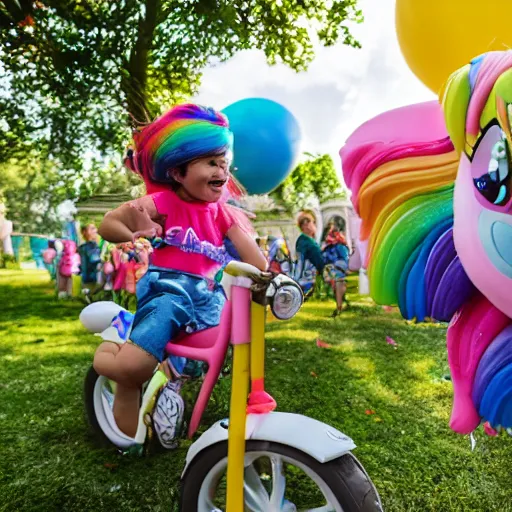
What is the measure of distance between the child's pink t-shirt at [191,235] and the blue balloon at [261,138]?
2000mm

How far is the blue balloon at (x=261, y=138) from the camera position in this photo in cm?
404

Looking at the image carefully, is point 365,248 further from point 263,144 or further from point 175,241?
point 263,144

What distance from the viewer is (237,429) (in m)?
1.45

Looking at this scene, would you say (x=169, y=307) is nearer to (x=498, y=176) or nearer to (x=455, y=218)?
(x=455, y=218)

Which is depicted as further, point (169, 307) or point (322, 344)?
point (322, 344)

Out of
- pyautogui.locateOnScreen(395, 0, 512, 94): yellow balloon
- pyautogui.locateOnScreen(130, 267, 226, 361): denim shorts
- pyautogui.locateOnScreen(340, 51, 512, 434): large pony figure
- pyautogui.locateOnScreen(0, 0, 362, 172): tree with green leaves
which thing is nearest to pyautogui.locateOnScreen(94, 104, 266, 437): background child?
pyautogui.locateOnScreen(130, 267, 226, 361): denim shorts

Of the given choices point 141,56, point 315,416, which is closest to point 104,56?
point 141,56

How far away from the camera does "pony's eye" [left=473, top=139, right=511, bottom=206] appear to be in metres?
1.14

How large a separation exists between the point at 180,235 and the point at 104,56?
24.6 ft

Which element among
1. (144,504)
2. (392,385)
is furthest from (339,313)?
(144,504)

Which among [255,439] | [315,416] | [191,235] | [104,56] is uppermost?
[104,56]

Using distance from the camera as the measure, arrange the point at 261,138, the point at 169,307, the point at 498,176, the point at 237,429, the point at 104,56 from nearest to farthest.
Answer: the point at 498,176 < the point at 237,429 < the point at 169,307 < the point at 261,138 < the point at 104,56

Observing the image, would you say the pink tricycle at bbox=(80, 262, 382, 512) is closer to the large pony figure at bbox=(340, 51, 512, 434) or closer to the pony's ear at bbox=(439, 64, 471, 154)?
the large pony figure at bbox=(340, 51, 512, 434)

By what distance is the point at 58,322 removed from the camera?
6902 millimetres
